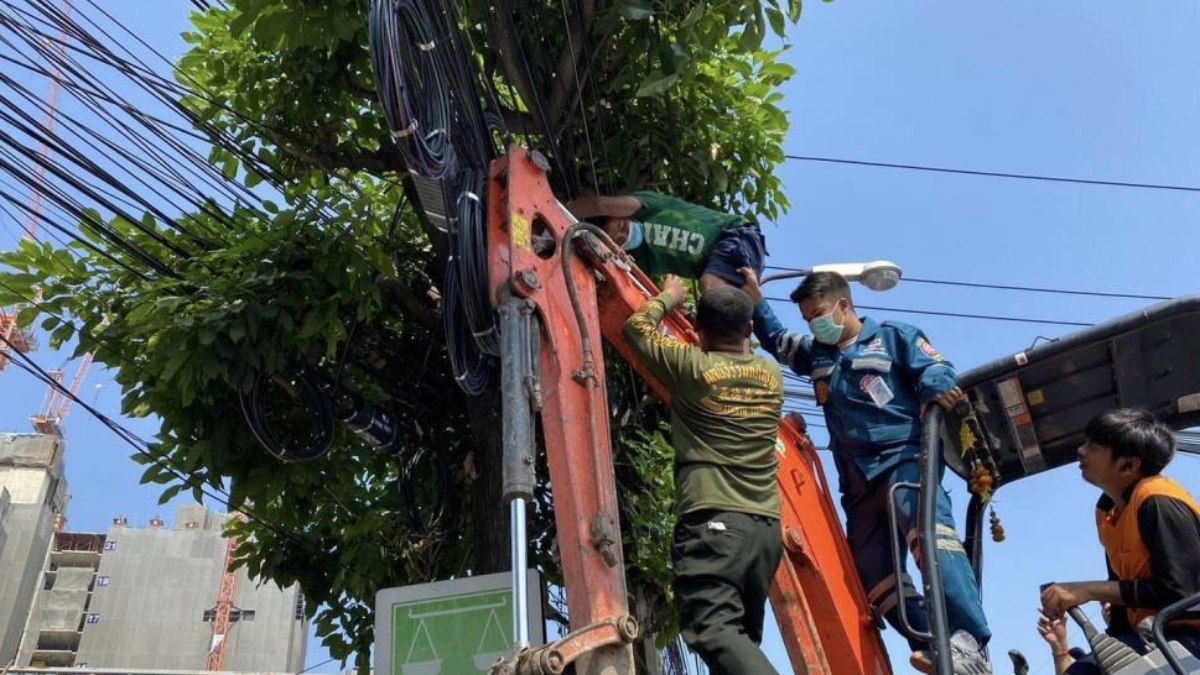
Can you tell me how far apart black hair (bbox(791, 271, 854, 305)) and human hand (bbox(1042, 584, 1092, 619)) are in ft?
5.76

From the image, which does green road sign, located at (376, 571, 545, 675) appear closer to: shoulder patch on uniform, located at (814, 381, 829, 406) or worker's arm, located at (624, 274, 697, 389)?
worker's arm, located at (624, 274, 697, 389)

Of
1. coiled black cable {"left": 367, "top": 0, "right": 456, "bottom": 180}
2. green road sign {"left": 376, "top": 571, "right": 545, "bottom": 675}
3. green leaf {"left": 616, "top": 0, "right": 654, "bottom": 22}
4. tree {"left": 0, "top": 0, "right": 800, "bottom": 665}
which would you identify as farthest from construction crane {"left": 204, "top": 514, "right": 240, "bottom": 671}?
green leaf {"left": 616, "top": 0, "right": 654, "bottom": 22}

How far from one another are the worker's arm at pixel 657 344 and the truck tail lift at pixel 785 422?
155 mm

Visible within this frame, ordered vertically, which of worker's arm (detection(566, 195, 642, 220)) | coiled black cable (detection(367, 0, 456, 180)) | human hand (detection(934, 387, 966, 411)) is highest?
coiled black cable (detection(367, 0, 456, 180))

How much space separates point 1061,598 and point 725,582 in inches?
41.6

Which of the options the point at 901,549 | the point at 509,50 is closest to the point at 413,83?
the point at 509,50

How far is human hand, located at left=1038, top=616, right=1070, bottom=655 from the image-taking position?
3350 millimetres

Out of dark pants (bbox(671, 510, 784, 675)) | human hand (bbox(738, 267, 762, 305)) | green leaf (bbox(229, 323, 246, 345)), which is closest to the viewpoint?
dark pants (bbox(671, 510, 784, 675))

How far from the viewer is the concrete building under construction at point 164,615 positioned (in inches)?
1919

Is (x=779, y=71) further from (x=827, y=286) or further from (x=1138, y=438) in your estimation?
(x=1138, y=438)

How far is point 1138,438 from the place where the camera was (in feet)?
11.3

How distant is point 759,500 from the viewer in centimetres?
370

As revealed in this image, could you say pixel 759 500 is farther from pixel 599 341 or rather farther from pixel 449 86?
pixel 449 86

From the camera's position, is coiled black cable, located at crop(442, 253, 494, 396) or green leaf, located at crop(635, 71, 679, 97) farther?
coiled black cable, located at crop(442, 253, 494, 396)
